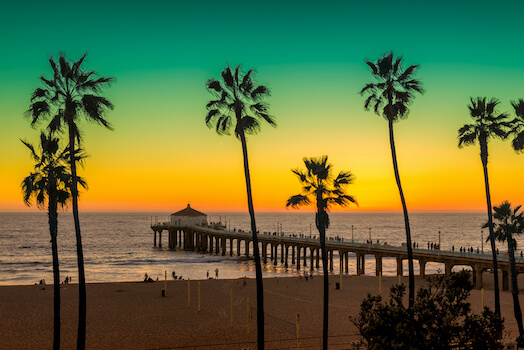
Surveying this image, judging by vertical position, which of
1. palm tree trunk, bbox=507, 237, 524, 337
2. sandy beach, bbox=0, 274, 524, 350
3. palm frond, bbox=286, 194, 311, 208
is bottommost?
sandy beach, bbox=0, 274, 524, 350

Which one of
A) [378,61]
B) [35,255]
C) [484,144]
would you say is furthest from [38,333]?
[35,255]

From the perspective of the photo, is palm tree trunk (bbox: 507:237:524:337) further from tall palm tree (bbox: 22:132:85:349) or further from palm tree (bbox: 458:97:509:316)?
tall palm tree (bbox: 22:132:85:349)

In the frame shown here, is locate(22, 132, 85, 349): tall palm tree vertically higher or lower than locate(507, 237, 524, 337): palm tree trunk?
higher

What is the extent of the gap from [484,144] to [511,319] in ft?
41.8

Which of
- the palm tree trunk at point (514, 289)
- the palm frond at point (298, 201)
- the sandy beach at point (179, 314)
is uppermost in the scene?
the palm frond at point (298, 201)

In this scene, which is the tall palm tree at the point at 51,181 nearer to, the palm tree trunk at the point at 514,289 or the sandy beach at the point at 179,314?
the sandy beach at the point at 179,314

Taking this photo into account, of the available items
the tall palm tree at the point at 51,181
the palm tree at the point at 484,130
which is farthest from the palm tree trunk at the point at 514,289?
the tall palm tree at the point at 51,181

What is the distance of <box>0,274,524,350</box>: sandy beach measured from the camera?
24.8m

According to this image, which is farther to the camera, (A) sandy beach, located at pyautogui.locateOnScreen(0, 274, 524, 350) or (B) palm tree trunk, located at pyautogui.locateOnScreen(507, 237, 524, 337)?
(A) sandy beach, located at pyautogui.locateOnScreen(0, 274, 524, 350)

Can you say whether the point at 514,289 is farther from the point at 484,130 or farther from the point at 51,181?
the point at 51,181

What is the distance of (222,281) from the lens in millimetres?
49469

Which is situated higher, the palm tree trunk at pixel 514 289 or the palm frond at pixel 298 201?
the palm frond at pixel 298 201

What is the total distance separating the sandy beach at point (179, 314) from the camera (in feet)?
81.2

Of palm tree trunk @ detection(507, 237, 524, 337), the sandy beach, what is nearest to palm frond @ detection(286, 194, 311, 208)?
the sandy beach
